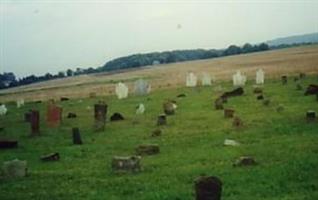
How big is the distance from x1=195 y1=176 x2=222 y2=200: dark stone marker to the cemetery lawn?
60.1 inches

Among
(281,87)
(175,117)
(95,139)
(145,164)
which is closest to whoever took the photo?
(145,164)

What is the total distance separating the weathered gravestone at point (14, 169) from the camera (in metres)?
17.3

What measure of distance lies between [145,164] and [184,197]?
4.37 meters

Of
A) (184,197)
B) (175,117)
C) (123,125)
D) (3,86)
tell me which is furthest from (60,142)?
(3,86)

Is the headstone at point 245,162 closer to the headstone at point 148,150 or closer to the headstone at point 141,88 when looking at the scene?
the headstone at point 148,150

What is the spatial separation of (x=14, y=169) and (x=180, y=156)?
4993 millimetres

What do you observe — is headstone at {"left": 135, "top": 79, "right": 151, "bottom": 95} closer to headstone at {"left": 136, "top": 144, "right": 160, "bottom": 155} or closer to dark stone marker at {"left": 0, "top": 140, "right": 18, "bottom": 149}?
dark stone marker at {"left": 0, "top": 140, "right": 18, "bottom": 149}

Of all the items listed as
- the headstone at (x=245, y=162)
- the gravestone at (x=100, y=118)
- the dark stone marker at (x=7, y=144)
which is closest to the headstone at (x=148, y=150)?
the headstone at (x=245, y=162)

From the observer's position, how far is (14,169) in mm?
17422

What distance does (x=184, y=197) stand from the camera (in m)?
13.6

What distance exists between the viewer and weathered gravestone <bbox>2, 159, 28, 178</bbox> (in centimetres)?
1734

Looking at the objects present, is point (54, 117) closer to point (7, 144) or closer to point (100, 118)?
point (100, 118)

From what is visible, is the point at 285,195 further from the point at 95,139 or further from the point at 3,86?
the point at 3,86

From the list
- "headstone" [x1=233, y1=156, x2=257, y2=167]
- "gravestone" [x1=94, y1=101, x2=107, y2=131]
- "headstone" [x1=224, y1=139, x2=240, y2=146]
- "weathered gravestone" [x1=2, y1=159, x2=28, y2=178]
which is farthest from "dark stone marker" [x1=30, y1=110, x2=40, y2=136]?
"headstone" [x1=233, y1=156, x2=257, y2=167]
